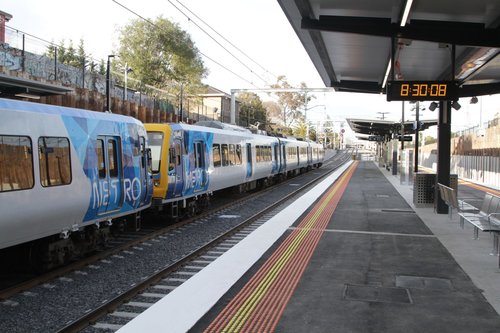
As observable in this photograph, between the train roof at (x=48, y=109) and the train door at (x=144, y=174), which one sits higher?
the train roof at (x=48, y=109)

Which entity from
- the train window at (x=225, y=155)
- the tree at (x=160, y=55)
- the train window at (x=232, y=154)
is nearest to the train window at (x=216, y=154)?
the train window at (x=225, y=155)

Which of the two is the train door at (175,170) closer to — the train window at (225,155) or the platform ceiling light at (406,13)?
the train window at (225,155)

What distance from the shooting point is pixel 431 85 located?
12570 mm

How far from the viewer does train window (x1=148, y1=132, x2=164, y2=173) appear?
13508 millimetres

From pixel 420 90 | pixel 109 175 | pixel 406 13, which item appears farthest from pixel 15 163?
pixel 420 90

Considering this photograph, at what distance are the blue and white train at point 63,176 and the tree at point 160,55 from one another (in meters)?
37.5

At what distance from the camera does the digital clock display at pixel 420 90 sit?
1230 centimetres

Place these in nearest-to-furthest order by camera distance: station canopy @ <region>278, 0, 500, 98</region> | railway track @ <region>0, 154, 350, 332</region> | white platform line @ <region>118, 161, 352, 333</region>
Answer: white platform line @ <region>118, 161, 352, 333</region> → railway track @ <region>0, 154, 350, 332</region> → station canopy @ <region>278, 0, 500, 98</region>

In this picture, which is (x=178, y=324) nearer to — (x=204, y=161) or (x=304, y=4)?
(x=304, y=4)

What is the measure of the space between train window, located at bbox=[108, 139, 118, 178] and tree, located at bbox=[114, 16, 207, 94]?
37.7 meters

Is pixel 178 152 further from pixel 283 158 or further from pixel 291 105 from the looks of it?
pixel 291 105

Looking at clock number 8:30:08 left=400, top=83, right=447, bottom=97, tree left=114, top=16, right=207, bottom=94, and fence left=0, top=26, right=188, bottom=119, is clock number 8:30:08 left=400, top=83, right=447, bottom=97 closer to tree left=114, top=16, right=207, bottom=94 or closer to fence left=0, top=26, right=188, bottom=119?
fence left=0, top=26, right=188, bottom=119

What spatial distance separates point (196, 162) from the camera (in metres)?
15.3

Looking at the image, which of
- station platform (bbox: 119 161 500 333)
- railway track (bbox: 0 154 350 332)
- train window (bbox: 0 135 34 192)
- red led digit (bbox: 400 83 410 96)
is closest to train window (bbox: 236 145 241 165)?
railway track (bbox: 0 154 350 332)
